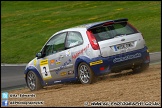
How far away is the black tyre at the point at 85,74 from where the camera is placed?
13016 mm

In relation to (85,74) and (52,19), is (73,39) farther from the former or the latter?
(52,19)

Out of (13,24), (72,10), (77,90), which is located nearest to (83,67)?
(77,90)

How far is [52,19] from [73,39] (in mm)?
27552

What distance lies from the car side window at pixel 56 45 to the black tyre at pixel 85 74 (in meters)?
0.99

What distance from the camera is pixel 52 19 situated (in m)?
41.2

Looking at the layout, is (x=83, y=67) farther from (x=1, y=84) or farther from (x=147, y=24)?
(x=147, y=24)

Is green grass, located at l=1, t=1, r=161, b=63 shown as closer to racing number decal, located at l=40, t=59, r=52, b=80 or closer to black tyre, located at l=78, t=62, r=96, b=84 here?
racing number decal, located at l=40, t=59, r=52, b=80

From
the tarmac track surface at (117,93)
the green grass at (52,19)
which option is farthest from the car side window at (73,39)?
the green grass at (52,19)

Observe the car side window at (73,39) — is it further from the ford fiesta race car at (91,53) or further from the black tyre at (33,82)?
the black tyre at (33,82)

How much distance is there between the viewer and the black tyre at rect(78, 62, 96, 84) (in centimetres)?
1302

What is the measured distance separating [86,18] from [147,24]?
8.70 metres

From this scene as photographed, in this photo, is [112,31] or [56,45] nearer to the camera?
[112,31]

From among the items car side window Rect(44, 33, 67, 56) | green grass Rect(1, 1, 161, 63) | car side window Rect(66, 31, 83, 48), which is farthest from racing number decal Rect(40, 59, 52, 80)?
green grass Rect(1, 1, 161, 63)

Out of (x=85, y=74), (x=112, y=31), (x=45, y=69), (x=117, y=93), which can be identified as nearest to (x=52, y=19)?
(x=45, y=69)
